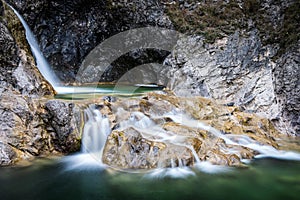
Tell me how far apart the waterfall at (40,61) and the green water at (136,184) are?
701 cm

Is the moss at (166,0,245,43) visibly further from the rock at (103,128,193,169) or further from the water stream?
the rock at (103,128,193,169)

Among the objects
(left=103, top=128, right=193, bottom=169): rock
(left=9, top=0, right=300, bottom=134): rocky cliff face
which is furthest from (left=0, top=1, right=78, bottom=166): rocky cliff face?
(left=9, top=0, right=300, bottom=134): rocky cliff face

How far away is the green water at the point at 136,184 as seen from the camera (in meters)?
6.49

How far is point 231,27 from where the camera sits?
14.7 m

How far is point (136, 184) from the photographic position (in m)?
6.94

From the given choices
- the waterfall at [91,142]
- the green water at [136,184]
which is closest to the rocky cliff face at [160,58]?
the waterfall at [91,142]

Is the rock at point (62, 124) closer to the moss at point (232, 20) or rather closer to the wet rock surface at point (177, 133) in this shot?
the wet rock surface at point (177, 133)

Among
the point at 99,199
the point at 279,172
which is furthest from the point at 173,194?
the point at 279,172

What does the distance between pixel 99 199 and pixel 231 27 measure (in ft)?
38.4

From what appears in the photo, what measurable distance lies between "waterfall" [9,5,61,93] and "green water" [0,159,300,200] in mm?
7009

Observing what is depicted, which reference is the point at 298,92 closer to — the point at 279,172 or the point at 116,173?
the point at 279,172

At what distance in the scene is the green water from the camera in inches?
255

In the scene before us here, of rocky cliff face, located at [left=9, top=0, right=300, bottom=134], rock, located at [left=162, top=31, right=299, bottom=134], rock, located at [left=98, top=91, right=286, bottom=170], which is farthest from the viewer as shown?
rocky cliff face, located at [left=9, top=0, right=300, bottom=134]

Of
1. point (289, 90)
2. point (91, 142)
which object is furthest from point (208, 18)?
point (91, 142)
